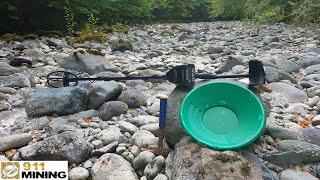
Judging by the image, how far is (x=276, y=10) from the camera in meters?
10.4

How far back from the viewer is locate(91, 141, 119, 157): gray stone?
7.05 feet

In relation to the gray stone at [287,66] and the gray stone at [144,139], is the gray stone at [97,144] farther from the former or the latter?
the gray stone at [287,66]

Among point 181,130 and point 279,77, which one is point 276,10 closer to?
point 279,77

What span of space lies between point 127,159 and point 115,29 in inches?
336

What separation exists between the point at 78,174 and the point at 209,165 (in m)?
0.81

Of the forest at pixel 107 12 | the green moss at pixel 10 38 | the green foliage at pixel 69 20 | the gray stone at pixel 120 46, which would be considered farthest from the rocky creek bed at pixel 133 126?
the green foliage at pixel 69 20

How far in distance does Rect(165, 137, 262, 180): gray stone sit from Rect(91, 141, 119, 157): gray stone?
1.71 ft

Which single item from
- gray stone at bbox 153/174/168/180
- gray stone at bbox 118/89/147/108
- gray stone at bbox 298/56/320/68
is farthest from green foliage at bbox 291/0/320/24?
gray stone at bbox 153/174/168/180

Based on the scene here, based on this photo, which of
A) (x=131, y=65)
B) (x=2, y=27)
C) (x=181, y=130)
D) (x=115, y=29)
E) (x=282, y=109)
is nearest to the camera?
(x=181, y=130)

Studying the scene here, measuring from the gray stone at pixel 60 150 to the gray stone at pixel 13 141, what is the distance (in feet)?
0.47

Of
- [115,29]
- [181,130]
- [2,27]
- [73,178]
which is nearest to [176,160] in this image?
[181,130]

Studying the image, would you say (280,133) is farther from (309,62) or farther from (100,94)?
(309,62)

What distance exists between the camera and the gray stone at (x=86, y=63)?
454 cm

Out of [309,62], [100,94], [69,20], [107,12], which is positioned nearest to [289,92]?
[309,62]
